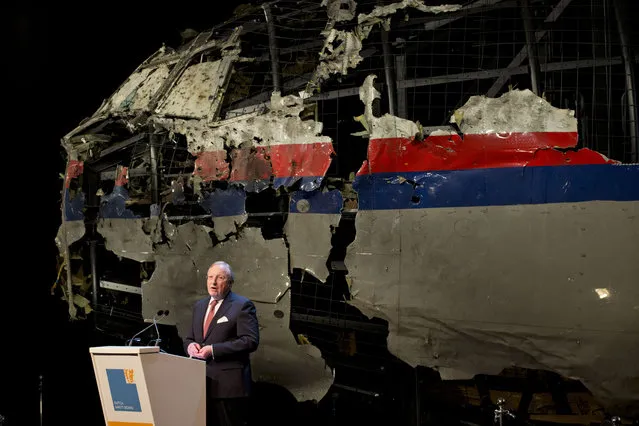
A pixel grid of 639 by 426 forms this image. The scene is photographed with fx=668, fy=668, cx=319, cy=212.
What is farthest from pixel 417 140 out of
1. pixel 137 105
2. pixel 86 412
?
pixel 86 412

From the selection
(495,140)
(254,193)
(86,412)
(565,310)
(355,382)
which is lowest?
(86,412)

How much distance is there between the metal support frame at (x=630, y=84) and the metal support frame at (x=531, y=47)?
22.8 inches

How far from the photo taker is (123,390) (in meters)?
4.00

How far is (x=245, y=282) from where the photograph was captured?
5.42 m

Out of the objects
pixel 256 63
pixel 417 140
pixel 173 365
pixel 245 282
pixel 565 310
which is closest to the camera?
pixel 173 365

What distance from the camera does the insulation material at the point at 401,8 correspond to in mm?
4934

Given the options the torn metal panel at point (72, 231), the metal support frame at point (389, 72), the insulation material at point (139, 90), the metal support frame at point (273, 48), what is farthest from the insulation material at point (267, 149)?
the torn metal panel at point (72, 231)

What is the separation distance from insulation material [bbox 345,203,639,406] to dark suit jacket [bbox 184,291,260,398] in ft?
2.96

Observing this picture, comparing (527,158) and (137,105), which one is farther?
(137,105)

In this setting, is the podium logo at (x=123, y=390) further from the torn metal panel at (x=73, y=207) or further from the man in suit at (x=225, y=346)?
the torn metal panel at (x=73, y=207)

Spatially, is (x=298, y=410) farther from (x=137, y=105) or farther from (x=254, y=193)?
(x=137, y=105)

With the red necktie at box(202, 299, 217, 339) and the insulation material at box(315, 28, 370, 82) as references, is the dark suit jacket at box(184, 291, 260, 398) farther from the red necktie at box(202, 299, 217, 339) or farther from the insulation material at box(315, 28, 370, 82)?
the insulation material at box(315, 28, 370, 82)

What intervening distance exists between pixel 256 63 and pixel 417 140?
191 centimetres

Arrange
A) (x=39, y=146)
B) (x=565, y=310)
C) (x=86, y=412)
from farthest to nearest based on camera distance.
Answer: (x=39, y=146), (x=86, y=412), (x=565, y=310)
